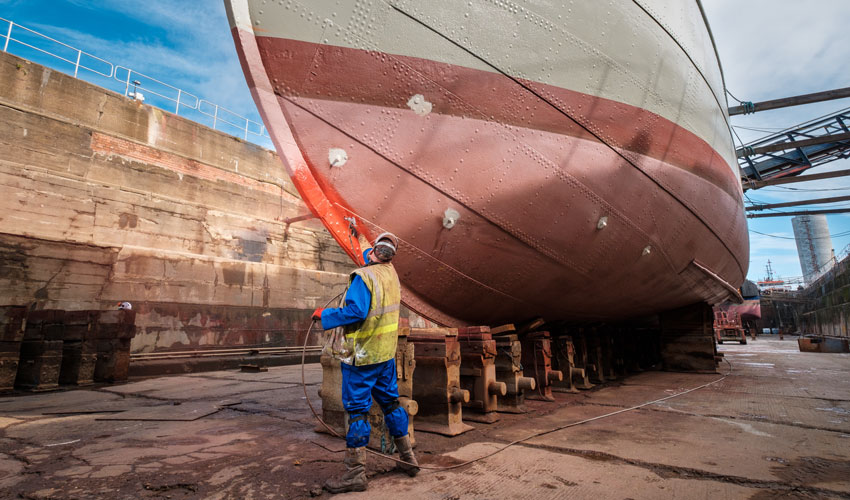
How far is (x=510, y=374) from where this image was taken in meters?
3.71

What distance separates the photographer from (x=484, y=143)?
2855 mm


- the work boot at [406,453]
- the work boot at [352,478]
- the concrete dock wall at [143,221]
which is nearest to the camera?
the work boot at [352,478]

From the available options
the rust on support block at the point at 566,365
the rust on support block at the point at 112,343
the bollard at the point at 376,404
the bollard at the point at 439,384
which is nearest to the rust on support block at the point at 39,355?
the rust on support block at the point at 112,343

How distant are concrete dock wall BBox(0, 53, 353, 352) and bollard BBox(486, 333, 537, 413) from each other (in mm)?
7405

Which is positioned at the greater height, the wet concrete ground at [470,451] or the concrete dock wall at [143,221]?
the concrete dock wall at [143,221]

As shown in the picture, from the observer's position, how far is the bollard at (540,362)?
14.1ft

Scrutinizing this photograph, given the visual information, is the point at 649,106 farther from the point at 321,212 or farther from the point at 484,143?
the point at 321,212

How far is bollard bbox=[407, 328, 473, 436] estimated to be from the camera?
2.99m

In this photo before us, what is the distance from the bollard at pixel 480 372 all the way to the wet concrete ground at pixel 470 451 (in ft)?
0.62

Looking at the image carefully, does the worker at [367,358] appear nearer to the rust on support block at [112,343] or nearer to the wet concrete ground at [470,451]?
the wet concrete ground at [470,451]

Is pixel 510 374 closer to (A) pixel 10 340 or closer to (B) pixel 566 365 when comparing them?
(B) pixel 566 365

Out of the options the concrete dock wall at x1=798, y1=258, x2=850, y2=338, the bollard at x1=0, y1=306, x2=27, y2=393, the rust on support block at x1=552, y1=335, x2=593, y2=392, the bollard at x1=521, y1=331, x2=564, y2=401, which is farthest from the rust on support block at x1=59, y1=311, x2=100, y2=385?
the concrete dock wall at x1=798, y1=258, x2=850, y2=338

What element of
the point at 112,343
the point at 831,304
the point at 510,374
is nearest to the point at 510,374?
the point at 510,374

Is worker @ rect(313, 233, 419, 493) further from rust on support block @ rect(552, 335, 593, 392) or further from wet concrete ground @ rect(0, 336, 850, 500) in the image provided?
rust on support block @ rect(552, 335, 593, 392)
